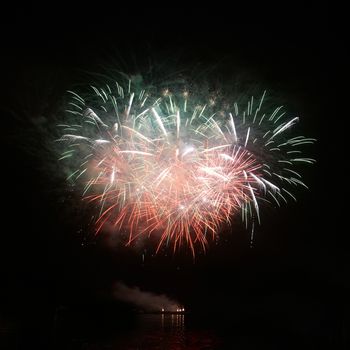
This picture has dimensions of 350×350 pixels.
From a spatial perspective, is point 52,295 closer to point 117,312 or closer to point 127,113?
point 127,113

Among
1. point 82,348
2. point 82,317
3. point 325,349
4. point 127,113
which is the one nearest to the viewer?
point 127,113

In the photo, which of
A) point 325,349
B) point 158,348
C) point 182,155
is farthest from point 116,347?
point 182,155

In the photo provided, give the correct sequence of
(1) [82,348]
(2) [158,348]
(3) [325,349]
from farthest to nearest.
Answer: (2) [158,348]
(1) [82,348]
(3) [325,349]

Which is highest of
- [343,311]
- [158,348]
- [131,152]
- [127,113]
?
[127,113]

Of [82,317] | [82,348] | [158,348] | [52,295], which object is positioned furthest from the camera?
[82,317]

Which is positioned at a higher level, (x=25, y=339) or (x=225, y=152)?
(x=225, y=152)

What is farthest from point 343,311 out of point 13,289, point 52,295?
point 52,295

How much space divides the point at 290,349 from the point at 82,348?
2099 cm

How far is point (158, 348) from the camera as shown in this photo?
42656 mm

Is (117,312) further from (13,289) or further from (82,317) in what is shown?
(13,289)

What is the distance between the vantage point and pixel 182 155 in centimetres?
1881

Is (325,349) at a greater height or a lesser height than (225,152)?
lesser

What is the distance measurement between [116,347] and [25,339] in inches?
375

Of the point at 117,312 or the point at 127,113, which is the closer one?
the point at 127,113
